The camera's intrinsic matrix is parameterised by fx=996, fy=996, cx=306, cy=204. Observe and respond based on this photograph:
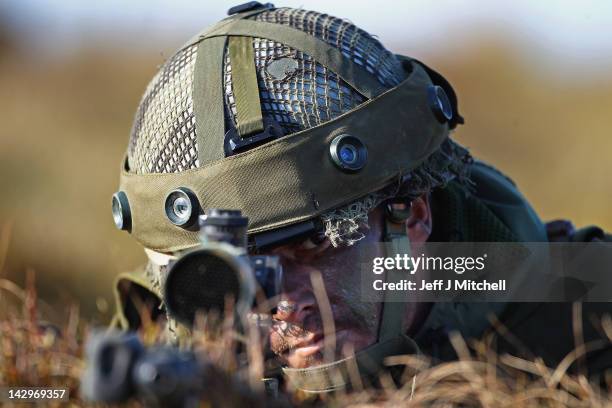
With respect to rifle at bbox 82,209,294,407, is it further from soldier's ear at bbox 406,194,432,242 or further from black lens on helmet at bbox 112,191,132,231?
soldier's ear at bbox 406,194,432,242

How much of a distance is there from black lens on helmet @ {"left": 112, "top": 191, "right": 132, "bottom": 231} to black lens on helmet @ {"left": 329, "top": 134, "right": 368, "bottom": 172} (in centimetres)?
79

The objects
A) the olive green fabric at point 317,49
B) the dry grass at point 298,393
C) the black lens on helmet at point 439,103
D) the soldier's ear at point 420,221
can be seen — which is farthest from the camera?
the soldier's ear at point 420,221

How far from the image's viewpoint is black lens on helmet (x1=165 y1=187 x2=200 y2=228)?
3.27 meters

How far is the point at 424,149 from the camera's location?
353 centimetres

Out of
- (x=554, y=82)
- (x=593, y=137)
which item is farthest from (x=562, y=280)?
(x=554, y=82)

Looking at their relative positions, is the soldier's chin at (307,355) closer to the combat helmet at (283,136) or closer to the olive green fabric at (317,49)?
the combat helmet at (283,136)

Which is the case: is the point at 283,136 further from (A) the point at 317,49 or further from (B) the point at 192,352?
(B) the point at 192,352

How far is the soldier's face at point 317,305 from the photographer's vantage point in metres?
3.35

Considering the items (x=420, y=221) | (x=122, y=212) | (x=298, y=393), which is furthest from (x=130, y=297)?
(x=298, y=393)

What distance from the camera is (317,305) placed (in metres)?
3.37

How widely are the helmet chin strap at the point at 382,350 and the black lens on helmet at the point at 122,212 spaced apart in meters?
0.79

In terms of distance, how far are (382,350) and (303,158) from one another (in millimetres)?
754

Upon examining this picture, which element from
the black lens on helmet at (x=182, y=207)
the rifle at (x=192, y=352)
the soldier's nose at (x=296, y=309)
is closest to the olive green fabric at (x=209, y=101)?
the black lens on helmet at (x=182, y=207)

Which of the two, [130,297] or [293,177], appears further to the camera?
[130,297]
